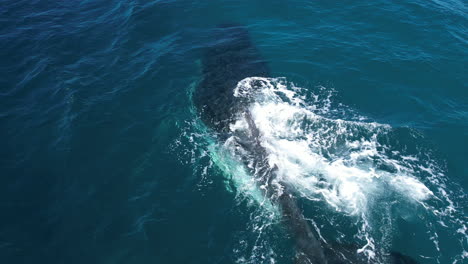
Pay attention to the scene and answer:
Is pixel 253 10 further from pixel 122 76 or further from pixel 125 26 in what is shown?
pixel 122 76

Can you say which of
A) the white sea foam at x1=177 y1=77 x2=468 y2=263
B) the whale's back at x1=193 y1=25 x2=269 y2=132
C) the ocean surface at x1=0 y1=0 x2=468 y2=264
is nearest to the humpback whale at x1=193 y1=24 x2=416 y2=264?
the whale's back at x1=193 y1=25 x2=269 y2=132

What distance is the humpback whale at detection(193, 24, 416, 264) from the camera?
2466 cm

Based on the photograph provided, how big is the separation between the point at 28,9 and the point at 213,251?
5304 centimetres

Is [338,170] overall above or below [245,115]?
below

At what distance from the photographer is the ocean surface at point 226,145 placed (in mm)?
26609

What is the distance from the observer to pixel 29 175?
104 ft

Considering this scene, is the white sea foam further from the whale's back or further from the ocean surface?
the whale's back

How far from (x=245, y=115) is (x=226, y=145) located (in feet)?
14.3

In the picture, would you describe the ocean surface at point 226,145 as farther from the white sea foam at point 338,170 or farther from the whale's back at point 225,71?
the whale's back at point 225,71

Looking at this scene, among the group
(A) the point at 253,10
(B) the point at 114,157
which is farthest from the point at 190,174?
(A) the point at 253,10

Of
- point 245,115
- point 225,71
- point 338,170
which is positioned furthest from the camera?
point 225,71

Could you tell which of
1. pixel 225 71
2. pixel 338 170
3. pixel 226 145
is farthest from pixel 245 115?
pixel 338 170

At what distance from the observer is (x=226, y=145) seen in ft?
112

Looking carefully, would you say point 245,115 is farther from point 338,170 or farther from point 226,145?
point 338,170
